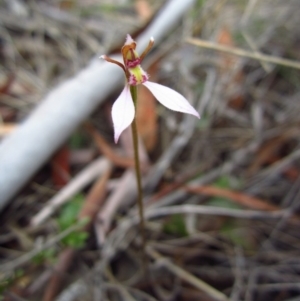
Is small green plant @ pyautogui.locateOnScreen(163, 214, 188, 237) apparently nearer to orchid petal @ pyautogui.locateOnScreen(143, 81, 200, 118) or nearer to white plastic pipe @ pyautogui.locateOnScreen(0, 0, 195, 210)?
white plastic pipe @ pyautogui.locateOnScreen(0, 0, 195, 210)

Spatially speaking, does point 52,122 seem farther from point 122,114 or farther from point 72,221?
point 122,114

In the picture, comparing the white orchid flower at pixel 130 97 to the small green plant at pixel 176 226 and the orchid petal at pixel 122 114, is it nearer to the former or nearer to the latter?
the orchid petal at pixel 122 114

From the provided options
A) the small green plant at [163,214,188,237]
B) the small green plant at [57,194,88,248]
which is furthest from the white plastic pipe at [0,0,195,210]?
the small green plant at [163,214,188,237]

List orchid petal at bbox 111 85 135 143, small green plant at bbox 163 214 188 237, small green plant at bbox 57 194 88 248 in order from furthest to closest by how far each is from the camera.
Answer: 1. small green plant at bbox 163 214 188 237
2. small green plant at bbox 57 194 88 248
3. orchid petal at bbox 111 85 135 143

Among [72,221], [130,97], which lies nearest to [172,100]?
[130,97]

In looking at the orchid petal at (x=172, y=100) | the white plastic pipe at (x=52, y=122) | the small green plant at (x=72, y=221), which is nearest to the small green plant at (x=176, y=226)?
the small green plant at (x=72, y=221)

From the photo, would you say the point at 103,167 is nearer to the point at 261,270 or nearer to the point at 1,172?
the point at 1,172
